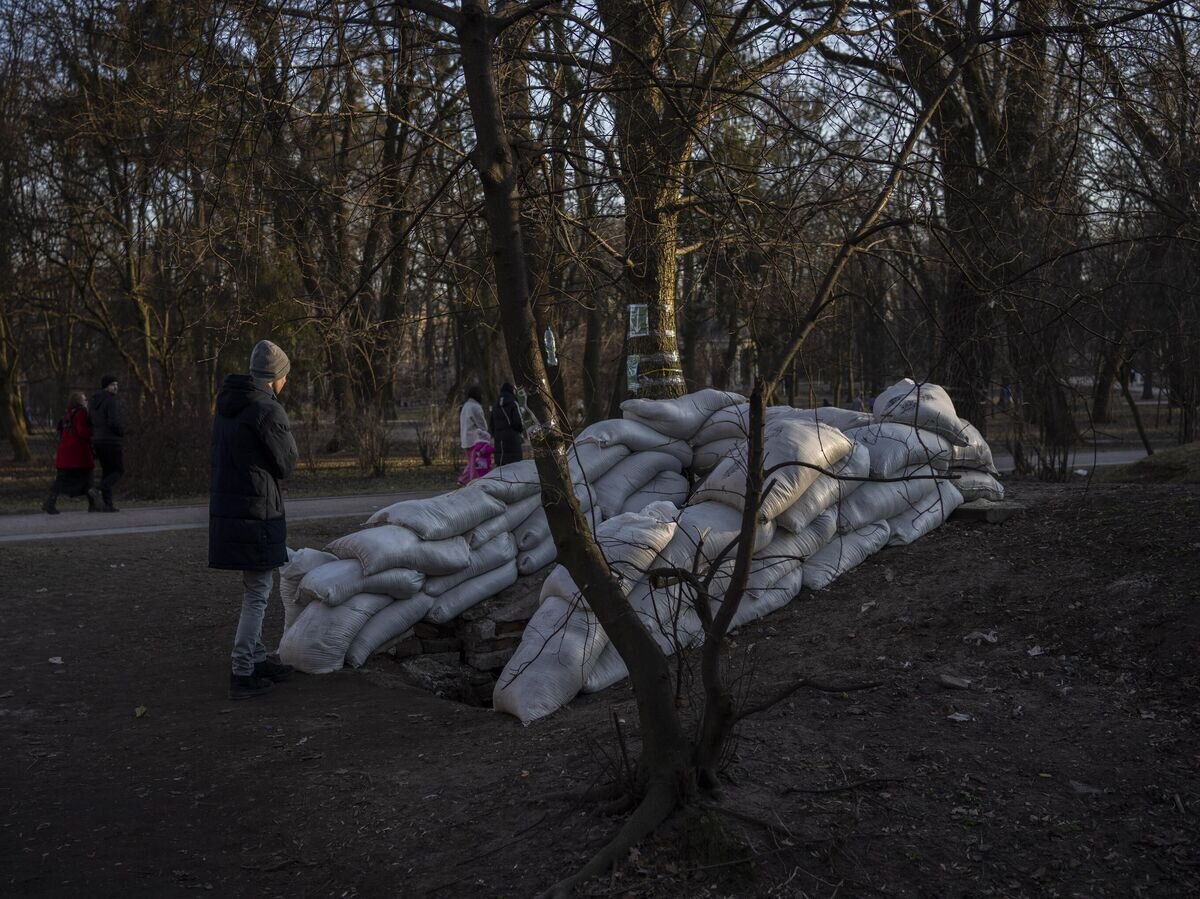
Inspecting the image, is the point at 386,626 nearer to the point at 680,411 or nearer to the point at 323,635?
the point at 323,635

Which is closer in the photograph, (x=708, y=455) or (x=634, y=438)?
(x=634, y=438)

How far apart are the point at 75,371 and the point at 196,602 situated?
26444mm

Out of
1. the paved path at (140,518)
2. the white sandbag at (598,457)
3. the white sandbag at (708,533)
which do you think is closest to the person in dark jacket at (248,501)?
the white sandbag at (708,533)

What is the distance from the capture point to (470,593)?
6.25m

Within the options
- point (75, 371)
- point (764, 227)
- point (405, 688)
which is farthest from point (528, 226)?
point (75, 371)

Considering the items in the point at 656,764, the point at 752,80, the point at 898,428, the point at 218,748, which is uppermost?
the point at 752,80

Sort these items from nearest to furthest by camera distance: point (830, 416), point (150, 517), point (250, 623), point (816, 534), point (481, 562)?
point (250, 623) < point (816, 534) < point (481, 562) < point (830, 416) < point (150, 517)

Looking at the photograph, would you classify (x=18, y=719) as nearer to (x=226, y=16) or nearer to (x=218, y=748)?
(x=218, y=748)

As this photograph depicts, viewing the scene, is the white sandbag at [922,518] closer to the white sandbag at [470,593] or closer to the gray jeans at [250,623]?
the white sandbag at [470,593]

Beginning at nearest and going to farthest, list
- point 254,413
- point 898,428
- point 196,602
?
point 254,413 → point 898,428 → point 196,602

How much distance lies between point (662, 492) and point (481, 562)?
1.45m

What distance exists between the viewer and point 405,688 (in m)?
5.48

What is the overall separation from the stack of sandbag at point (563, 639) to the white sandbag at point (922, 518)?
170cm

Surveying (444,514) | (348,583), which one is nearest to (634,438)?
(444,514)
